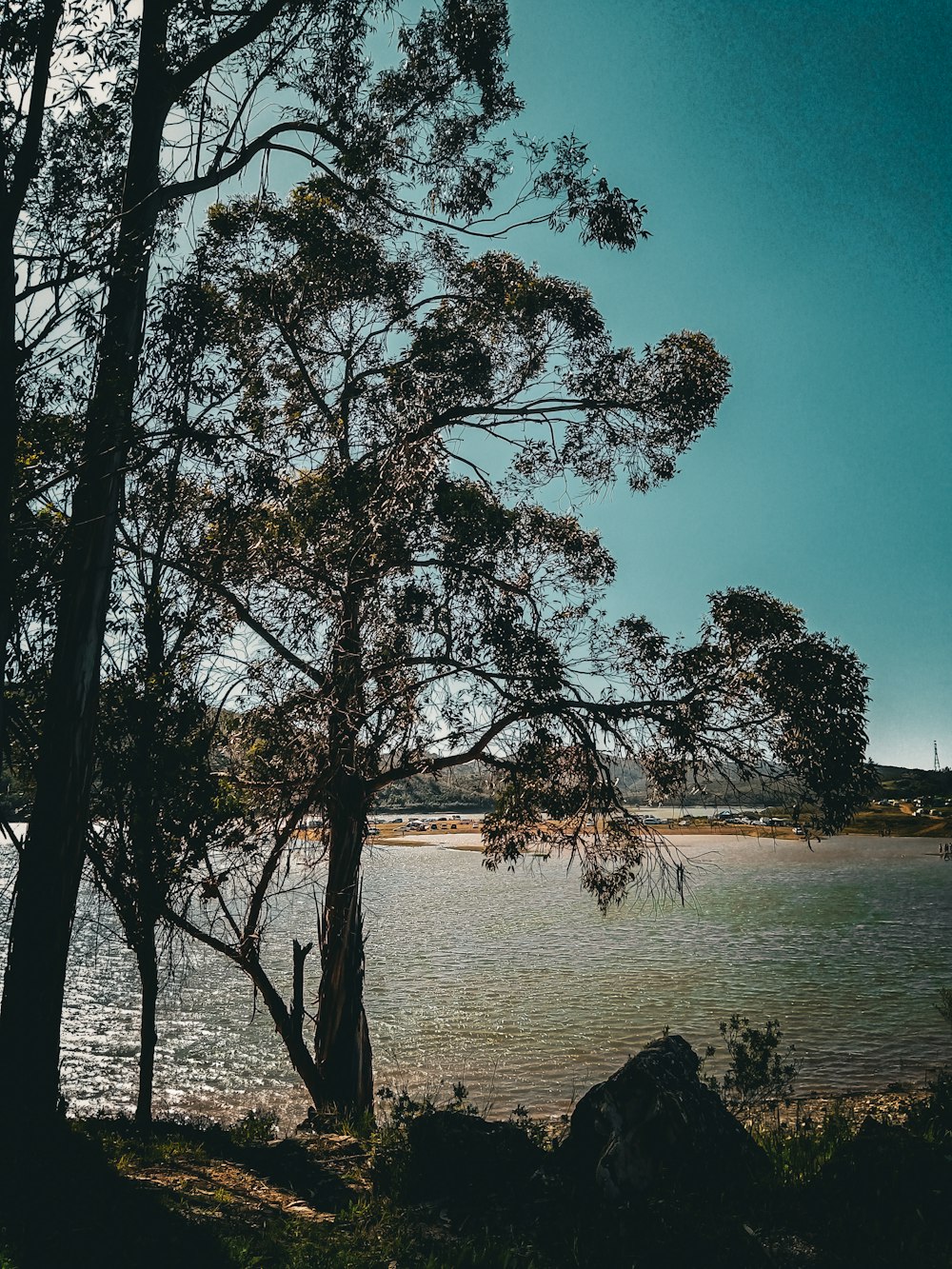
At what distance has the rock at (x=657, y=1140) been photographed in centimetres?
431

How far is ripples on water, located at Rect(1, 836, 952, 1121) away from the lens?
39.5ft

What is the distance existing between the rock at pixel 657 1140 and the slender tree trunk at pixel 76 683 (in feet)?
10.8

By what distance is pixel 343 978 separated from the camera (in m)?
8.87

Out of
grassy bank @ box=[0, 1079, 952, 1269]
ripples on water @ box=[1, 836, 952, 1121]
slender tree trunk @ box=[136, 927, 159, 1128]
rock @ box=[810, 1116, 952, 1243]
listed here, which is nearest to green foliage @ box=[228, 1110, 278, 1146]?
slender tree trunk @ box=[136, 927, 159, 1128]

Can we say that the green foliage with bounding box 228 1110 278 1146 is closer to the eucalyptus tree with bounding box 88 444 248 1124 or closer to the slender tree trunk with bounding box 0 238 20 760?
the eucalyptus tree with bounding box 88 444 248 1124

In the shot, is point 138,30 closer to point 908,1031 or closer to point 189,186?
point 189,186

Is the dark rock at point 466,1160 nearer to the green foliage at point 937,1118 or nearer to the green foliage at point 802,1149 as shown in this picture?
the green foliage at point 802,1149

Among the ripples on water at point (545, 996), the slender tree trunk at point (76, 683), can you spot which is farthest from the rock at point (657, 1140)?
the ripples on water at point (545, 996)

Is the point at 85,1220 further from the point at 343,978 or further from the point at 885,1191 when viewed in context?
the point at 343,978

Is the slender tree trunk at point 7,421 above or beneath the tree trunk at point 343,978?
above

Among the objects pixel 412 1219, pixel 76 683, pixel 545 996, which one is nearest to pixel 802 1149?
pixel 412 1219

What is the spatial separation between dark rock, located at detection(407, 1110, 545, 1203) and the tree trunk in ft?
12.1

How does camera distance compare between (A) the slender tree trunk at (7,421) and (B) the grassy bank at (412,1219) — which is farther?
(A) the slender tree trunk at (7,421)

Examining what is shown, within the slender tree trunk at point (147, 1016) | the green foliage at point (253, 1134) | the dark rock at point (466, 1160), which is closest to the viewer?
the dark rock at point (466, 1160)
